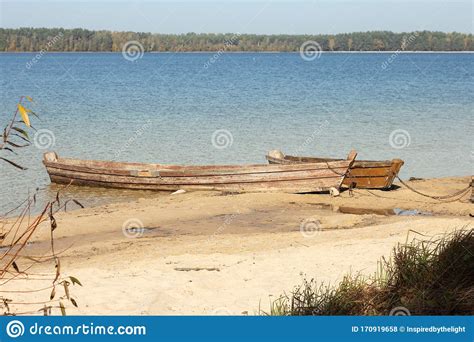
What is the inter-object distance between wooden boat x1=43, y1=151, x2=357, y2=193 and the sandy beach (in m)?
0.40

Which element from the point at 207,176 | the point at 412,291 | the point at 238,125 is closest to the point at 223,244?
the point at 412,291

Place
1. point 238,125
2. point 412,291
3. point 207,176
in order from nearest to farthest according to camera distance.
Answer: point 412,291 < point 207,176 < point 238,125

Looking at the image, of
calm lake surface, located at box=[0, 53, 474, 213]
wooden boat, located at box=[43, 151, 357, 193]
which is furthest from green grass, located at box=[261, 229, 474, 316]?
calm lake surface, located at box=[0, 53, 474, 213]

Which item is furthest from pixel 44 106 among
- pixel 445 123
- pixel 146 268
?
pixel 146 268

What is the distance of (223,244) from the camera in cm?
1213

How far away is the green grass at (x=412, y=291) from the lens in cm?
682

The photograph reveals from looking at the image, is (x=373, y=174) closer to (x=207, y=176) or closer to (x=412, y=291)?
(x=207, y=176)

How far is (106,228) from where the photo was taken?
14.6m

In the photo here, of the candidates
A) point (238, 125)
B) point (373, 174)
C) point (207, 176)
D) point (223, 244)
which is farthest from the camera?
point (238, 125)

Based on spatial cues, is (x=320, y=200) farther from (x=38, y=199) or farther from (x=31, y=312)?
(x=31, y=312)

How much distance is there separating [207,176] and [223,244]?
639cm

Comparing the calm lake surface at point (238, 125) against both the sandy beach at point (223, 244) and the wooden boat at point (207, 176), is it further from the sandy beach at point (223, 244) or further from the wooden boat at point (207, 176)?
the sandy beach at point (223, 244)

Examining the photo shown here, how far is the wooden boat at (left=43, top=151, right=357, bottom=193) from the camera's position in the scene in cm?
1731

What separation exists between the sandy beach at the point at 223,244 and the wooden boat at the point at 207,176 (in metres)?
0.40
